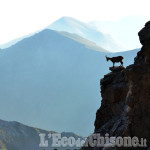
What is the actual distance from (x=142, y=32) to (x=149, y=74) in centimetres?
335

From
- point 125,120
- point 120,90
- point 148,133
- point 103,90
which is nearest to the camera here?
point 148,133

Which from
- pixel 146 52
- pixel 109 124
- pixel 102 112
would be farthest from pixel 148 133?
pixel 102 112

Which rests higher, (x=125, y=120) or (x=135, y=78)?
(x=135, y=78)

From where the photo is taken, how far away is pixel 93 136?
1416 inches

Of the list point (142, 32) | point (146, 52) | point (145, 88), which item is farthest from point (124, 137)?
point (142, 32)

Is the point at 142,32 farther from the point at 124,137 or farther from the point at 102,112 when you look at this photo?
the point at 102,112

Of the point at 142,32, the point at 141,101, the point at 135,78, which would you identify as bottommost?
the point at 141,101

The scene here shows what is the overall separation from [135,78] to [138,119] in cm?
313

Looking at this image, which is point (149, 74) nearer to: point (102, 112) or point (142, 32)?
point (142, 32)

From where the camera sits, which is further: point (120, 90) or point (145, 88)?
point (120, 90)

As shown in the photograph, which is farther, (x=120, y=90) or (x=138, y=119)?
(x=120, y=90)

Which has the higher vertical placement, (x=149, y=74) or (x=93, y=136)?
(x=149, y=74)

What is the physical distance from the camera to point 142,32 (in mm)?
23859

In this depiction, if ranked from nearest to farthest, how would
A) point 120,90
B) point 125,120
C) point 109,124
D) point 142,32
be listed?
point 142,32 < point 125,120 < point 109,124 < point 120,90
